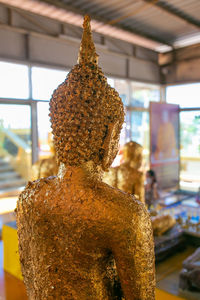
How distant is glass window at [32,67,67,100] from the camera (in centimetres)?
667

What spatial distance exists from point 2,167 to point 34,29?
308cm

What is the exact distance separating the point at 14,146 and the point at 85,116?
5920mm

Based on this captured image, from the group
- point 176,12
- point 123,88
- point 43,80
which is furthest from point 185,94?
point 43,80

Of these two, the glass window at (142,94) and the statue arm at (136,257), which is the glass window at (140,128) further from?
the statue arm at (136,257)

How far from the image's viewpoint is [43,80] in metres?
6.82

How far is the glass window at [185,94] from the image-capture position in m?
8.93

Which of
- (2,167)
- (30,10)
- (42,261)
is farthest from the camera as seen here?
(2,167)

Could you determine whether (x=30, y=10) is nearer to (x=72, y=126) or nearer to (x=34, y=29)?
(x=34, y=29)

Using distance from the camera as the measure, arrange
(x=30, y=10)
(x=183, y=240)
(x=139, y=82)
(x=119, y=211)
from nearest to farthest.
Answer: (x=119, y=211) < (x=183, y=240) < (x=30, y=10) < (x=139, y=82)

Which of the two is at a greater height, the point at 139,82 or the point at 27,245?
the point at 139,82

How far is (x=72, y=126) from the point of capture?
1094mm

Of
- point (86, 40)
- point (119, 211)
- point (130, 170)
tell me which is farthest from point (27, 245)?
point (130, 170)

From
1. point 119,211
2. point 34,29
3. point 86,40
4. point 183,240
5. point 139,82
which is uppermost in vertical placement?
point 34,29

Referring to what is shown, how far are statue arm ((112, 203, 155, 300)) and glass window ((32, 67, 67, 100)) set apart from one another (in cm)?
580
